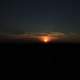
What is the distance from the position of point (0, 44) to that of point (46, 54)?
11.5 meters

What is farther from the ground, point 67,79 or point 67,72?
point 67,72

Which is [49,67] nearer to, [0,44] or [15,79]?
[15,79]

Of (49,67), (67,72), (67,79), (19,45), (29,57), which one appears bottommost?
(67,79)

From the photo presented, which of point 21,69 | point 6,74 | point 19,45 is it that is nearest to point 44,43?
point 19,45

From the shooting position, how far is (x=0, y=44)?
33500 millimetres

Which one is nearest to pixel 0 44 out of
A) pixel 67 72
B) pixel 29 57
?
pixel 29 57

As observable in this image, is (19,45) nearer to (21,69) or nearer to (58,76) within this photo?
(21,69)

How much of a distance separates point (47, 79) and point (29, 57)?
976 cm

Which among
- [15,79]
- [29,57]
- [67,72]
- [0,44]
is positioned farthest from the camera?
[0,44]

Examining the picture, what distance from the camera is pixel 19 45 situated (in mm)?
33781

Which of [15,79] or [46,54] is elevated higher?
[46,54]

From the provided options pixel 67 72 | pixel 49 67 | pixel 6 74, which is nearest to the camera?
pixel 6 74

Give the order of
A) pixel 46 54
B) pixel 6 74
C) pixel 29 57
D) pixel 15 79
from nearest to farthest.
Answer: pixel 15 79, pixel 6 74, pixel 29 57, pixel 46 54

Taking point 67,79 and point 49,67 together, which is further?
point 49,67
